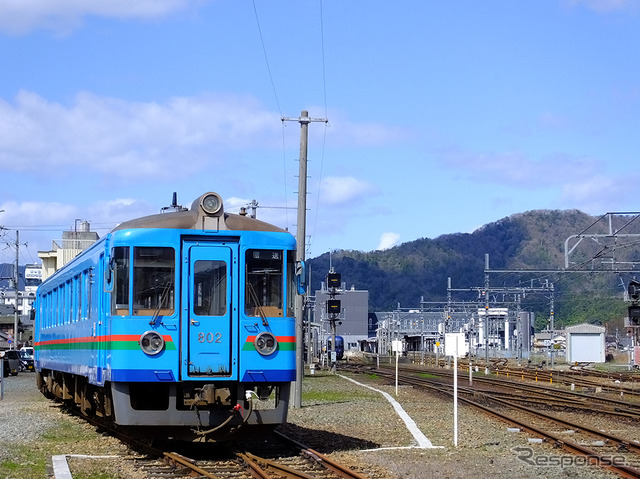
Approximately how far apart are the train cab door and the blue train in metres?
0.01

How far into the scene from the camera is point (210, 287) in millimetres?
12773

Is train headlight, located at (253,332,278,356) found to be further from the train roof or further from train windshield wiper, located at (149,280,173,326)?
the train roof

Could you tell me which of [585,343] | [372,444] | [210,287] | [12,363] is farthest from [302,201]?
[585,343]

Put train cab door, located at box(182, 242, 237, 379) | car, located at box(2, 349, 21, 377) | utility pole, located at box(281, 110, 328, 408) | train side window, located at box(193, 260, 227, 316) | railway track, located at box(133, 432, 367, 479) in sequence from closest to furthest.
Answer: railway track, located at box(133, 432, 367, 479) < train cab door, located at box(182, 242, 237, 379) < train side window, located at box(193, 260, 227, 316) < utility pole, located at box(281, 110, 328, 408) < car, located at box(2, 349, 21, 377)

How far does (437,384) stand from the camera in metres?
34.9

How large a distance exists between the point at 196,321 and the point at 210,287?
49cm

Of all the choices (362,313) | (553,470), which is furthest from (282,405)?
(362,313)

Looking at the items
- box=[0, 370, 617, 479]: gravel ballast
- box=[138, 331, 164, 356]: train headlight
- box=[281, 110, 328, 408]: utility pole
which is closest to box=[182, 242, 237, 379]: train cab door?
box=[138, 331, 164, 356]: train headlight

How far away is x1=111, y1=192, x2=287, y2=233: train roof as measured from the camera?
12719 mm

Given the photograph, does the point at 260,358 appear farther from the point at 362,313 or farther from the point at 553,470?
the point at 362,313

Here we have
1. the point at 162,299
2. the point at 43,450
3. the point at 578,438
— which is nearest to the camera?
the point at 162,299

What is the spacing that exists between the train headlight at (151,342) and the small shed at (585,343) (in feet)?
144

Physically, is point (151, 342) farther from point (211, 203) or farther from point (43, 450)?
point (43, 450)

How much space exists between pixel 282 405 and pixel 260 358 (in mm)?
691
